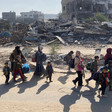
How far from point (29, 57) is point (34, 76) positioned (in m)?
4.32

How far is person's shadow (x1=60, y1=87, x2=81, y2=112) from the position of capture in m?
5.14

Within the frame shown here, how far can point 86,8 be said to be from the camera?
151ft

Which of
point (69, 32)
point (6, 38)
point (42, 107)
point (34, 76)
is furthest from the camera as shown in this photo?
point (69, 32)

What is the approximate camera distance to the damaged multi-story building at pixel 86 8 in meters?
43.8

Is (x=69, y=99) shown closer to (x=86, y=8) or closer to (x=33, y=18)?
(x=86, y=8)

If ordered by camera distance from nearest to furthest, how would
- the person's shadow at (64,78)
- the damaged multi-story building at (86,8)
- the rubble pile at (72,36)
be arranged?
the person's shadow at (64,78), the rubble pile at (72,36), the damaged multi-story building at (86,8)

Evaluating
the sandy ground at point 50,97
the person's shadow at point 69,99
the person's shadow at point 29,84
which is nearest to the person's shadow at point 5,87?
the sandy ground at point 50,97

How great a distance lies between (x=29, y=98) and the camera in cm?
571

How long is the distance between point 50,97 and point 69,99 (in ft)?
2.09

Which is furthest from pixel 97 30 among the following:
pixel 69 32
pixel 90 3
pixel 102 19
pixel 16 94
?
pixel 90 3

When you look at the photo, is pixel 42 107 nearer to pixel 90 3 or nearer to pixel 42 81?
pixel 42 81

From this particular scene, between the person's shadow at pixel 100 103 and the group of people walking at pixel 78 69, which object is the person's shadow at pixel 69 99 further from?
the group of people walking at pixel 78 69

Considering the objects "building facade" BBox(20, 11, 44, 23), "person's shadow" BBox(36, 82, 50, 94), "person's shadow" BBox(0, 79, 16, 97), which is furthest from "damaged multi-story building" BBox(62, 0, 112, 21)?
"person's shadow" BBox(0, 79, 16, 97)

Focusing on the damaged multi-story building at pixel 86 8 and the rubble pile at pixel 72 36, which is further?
the damaged multi-story building at pixel 86 8
